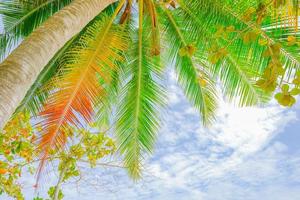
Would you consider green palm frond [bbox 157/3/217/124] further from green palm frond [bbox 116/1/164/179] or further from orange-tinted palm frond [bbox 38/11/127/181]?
orange-tinted palm frond [bbox 38/11/127/181]

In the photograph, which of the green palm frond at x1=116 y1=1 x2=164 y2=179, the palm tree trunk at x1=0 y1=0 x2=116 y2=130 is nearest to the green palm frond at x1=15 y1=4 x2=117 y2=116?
the green palm frond at x1=116 y1=1 x2=164 y2=179

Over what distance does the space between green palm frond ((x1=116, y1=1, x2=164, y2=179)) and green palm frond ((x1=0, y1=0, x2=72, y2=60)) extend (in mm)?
1575

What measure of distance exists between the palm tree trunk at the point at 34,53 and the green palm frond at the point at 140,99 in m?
3.16

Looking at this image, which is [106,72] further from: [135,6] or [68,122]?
[135,6]

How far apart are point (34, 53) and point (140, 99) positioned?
4.14 m

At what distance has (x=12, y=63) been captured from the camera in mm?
2832

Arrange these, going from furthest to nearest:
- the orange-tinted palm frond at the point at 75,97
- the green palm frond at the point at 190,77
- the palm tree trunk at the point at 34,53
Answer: the green palm frond at the point at 190,77, the orange-tinted palm frond at the point at 75,97, the palm tree trunk at the point at 34,53

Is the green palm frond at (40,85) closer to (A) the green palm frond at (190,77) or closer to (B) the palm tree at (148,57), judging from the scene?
(B) the palm tree at (148,57)

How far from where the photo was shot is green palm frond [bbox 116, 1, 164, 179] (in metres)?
7.12

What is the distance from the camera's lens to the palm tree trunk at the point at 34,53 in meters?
2.65

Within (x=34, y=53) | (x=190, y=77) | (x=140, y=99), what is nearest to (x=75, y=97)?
(x=34, y=53)

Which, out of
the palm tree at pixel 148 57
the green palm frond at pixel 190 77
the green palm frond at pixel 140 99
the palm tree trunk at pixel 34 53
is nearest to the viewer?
the palm tree trunk at pixel 34 53

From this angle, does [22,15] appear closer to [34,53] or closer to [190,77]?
[190,77]

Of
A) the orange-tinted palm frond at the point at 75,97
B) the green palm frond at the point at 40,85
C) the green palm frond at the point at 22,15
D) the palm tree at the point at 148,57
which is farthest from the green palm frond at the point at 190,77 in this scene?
the orange-tinted palm frond at the point at 75,97
